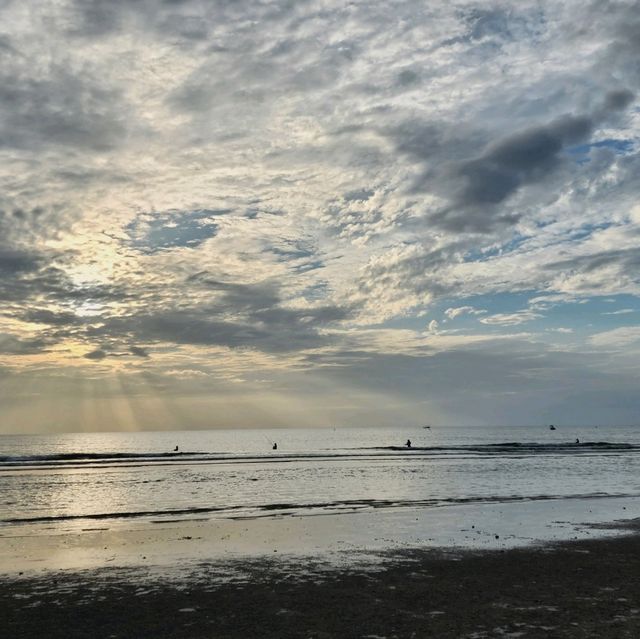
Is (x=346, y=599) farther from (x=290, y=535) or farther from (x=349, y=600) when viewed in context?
(x=290, y=535)

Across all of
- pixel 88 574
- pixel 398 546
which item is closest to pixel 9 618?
pixel 88 574

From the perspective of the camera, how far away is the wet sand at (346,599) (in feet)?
42.1

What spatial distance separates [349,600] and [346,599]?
0.35 ft

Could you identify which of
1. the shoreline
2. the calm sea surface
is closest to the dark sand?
the shoreline

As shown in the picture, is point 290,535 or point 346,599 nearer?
point 346,599

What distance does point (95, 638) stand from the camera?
1240 cm

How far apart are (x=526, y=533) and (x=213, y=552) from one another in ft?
43.5

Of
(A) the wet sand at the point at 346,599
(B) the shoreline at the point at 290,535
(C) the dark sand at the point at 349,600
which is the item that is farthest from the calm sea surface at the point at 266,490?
(C) the dark sand at the point at 349,600

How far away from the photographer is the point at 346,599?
15219 millimetres

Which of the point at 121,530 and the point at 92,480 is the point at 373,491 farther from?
the point at 92,480

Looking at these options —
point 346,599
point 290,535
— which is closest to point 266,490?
point 290,535

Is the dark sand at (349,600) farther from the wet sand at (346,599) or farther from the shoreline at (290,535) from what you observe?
the shoreline at (290,535)

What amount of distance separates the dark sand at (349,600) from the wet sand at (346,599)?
0.10 feet

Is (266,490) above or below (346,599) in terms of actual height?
above
